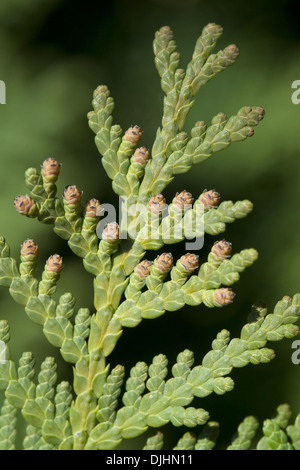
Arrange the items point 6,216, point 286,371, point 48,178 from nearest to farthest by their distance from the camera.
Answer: point 48,178
point 6,216
point 286,371

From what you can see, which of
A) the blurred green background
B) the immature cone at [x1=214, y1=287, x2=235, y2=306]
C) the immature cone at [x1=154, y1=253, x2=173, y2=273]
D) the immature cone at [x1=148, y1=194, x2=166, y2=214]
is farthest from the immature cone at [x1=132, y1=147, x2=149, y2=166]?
the blurred green background

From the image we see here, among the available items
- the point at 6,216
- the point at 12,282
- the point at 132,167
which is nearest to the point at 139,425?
the point at 12,282

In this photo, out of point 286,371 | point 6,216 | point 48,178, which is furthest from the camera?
point 286,371

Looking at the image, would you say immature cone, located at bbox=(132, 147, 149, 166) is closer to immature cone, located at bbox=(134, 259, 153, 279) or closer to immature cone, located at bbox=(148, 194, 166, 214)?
immature cone, located at bbox=(148, 194, 166, 214)

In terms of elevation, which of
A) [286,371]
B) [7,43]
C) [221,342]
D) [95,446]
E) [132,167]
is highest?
[7,43]

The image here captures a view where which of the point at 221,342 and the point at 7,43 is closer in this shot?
the point at 221,342
